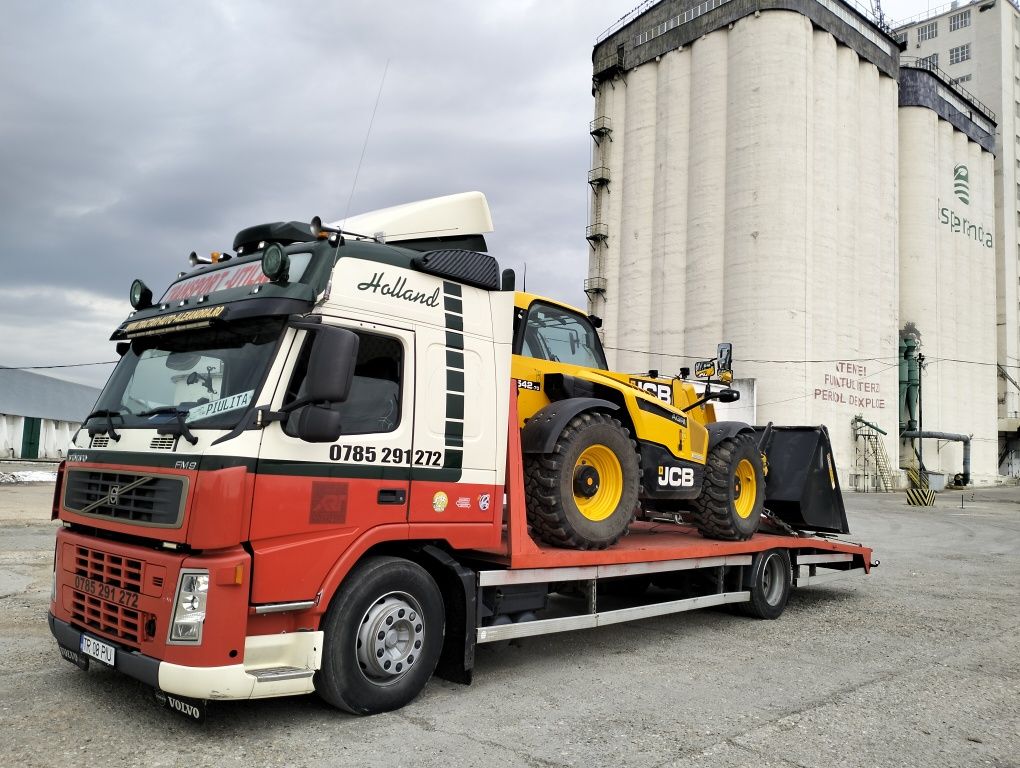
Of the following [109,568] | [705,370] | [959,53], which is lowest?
[109,568]

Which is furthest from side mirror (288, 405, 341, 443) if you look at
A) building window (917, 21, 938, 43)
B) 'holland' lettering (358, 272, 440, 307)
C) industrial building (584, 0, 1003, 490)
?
building window (917, 21, 938, 43)

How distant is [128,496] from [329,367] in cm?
146

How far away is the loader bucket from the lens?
976cm

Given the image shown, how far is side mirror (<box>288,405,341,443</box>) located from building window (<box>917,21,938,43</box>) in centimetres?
8174

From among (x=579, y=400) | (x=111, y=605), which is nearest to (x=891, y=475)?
(x=579, y=400)

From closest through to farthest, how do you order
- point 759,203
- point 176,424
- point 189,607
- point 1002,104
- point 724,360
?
point 189,607
point 176,424
point 724,360
point 759,203
point 1002,104

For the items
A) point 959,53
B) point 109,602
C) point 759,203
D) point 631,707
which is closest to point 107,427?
point 109,602

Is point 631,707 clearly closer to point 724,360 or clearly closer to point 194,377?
point 194,377

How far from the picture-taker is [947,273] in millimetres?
51000

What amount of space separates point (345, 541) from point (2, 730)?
215 cm

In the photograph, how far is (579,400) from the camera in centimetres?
654

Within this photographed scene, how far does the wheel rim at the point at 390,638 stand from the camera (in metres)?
4.84

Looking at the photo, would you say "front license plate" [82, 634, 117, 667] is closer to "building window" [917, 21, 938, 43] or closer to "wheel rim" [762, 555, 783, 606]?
"wheel rim" [762, 555, 783, 606]

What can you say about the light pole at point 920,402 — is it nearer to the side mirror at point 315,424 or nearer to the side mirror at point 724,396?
the side mirror at point 724,396
